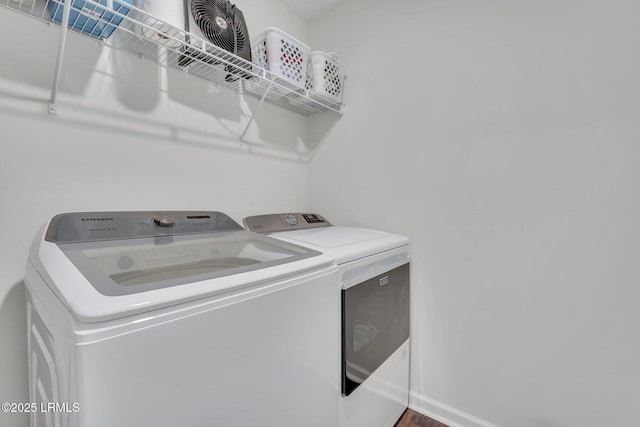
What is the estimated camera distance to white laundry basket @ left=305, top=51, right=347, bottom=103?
162cm

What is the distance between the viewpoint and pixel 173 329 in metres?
0.55

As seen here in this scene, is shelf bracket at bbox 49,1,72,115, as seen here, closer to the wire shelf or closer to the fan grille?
the wire shelf

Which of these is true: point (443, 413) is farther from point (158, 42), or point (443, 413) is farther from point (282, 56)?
point (158, 42)

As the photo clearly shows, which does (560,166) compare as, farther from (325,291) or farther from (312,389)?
(312,389)

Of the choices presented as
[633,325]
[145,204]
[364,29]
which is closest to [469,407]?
[633,325]

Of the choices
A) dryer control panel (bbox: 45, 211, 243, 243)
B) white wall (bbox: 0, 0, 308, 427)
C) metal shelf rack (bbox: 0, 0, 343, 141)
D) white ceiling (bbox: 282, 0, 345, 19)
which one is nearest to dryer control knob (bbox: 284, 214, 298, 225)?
white wall (bbox: 0, 0, 308, 427)

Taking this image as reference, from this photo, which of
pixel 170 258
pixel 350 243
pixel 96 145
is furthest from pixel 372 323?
pixel 96 145

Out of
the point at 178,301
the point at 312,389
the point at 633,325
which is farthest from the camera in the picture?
the point at 633,325

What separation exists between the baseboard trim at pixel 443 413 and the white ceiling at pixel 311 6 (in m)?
2.56

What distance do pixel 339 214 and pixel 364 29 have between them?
122 centimetres

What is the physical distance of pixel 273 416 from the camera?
0.75 m

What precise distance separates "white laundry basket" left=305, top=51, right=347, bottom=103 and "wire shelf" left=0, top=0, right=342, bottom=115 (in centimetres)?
8

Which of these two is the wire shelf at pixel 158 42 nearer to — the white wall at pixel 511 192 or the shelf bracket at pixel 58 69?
the shelf bracket at pixel 58 69

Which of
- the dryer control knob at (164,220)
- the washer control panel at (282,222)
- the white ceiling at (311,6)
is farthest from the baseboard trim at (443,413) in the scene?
the white ceiling at (311,6)
